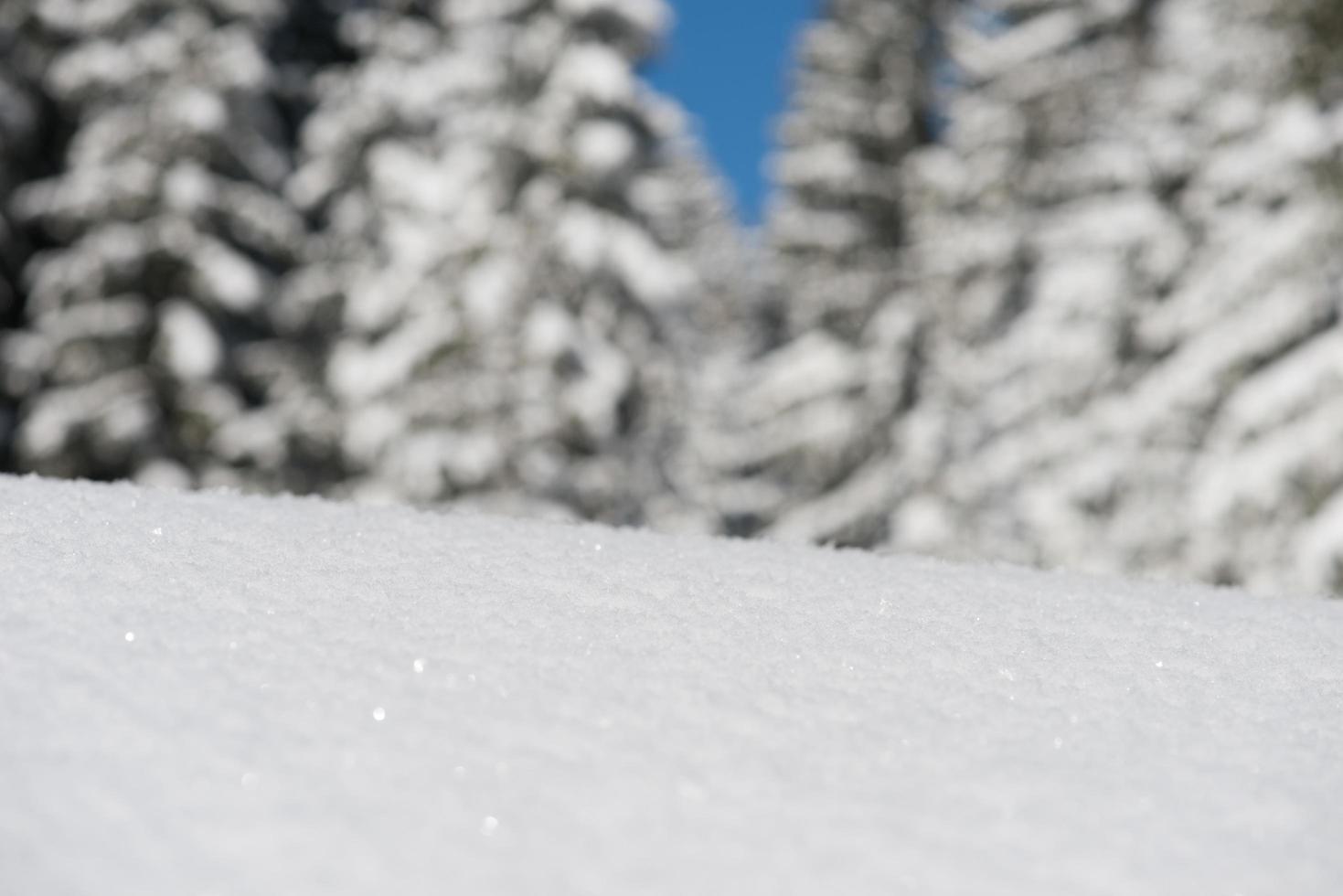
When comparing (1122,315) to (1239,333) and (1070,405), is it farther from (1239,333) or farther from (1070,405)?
(1239,333)

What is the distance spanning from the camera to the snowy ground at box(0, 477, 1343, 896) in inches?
66.2

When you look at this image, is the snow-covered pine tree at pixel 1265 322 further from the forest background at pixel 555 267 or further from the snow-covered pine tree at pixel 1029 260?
the snow-covered pine tree at pixel 1029 260

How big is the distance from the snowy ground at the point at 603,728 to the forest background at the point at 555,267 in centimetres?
1197

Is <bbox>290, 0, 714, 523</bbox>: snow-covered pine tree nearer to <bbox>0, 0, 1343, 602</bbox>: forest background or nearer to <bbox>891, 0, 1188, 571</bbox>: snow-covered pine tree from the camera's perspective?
<bbox>0, 0, 1343, 602</bbox>: forest background

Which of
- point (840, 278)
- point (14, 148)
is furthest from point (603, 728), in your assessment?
point (840, 278)

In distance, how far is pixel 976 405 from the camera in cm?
1941

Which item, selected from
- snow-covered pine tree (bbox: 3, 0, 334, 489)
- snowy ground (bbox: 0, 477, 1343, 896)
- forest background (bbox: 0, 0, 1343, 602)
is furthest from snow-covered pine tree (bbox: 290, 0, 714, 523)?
snowy ground (bbox: 0, 477, 1343, 896)

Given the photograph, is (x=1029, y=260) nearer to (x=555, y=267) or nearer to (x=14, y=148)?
(x=555, y=267)

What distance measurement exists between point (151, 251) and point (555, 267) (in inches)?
199

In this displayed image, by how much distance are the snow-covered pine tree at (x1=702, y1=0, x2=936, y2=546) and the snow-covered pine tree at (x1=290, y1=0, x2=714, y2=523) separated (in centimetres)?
448

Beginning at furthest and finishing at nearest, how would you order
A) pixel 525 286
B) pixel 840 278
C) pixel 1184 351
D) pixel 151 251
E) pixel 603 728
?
pixel 840 278 → pixel 525 286 → pixel 151 251 → pixel 1184 351 → pixel 603 728

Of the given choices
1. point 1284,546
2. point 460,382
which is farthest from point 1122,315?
point 460,382

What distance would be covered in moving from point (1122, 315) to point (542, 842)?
16636 mm

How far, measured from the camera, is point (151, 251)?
57.7ft
